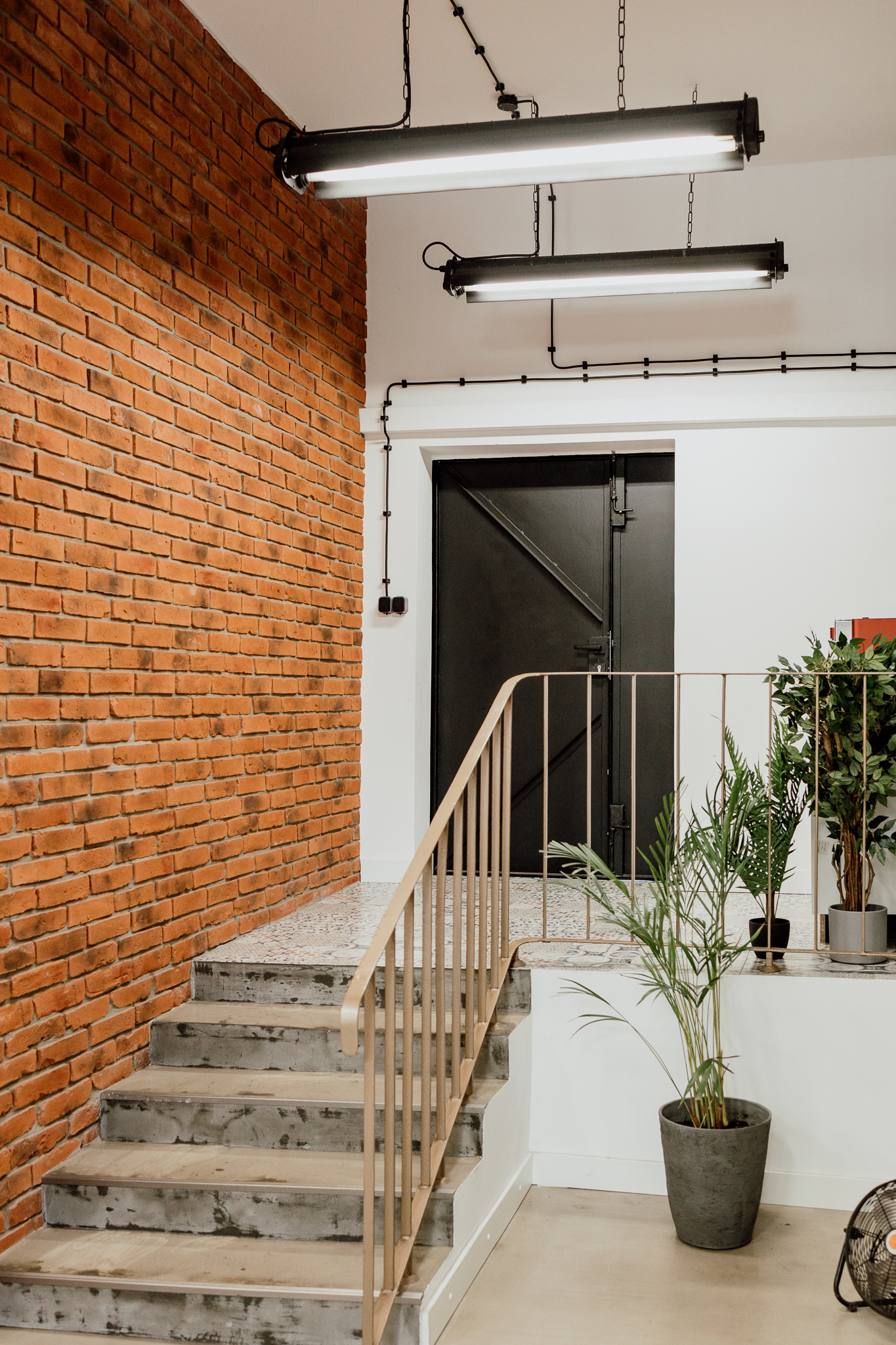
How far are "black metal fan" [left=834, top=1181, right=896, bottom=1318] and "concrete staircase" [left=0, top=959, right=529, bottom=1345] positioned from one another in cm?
92

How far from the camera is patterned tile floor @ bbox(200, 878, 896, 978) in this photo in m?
3.64

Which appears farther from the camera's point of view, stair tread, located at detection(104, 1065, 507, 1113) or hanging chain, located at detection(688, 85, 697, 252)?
hanging chain, located at detection(688, 85, 697, 252)

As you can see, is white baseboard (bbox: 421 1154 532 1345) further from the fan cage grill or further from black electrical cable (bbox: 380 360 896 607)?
black electrical cable (bbox: 380 360 896 607)

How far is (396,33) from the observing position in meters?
4.11

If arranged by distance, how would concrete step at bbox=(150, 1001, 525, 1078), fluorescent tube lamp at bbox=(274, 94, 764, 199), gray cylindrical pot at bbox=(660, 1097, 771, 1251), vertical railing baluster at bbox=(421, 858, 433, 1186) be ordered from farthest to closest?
concrete step at bbox=(150, 1001, 525, 1078) < gray cylindrical pot at bbox=(660, 1097, 771, 1251) < fluorescent tube lamp at bbox=(274, 94, 764, 199) < vertical railing baluster at bbox=(421, 858, 433, 1186)

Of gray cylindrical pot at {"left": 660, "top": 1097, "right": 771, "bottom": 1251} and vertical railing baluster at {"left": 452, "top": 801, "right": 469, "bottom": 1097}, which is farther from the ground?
vertical railing baluster at {"left": 452, "top": 801, "right": 469, "bottom": 1097}

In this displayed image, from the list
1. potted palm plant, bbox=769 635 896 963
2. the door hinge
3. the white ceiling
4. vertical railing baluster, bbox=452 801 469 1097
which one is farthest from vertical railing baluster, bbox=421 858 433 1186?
the door hinge

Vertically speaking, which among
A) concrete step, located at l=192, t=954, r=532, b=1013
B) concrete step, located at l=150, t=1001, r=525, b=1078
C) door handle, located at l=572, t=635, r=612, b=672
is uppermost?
door handle, located at l=572, t=635, r=612, b=672

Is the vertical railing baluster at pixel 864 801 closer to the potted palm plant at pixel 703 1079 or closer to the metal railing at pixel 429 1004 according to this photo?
the metal railing at pixel 429 1004

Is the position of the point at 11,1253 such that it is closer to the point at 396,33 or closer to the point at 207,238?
the point at 207,238

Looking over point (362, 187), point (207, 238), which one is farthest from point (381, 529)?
point (362, 187)

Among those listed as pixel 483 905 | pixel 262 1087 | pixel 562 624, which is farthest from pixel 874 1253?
pixel 562 624

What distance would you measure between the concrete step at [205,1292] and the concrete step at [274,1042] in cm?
63

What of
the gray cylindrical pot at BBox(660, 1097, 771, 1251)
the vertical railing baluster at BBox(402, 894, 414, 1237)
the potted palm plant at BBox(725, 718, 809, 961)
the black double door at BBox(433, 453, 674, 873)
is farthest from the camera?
the black double door at BBox(433, 453, 674, 873)
